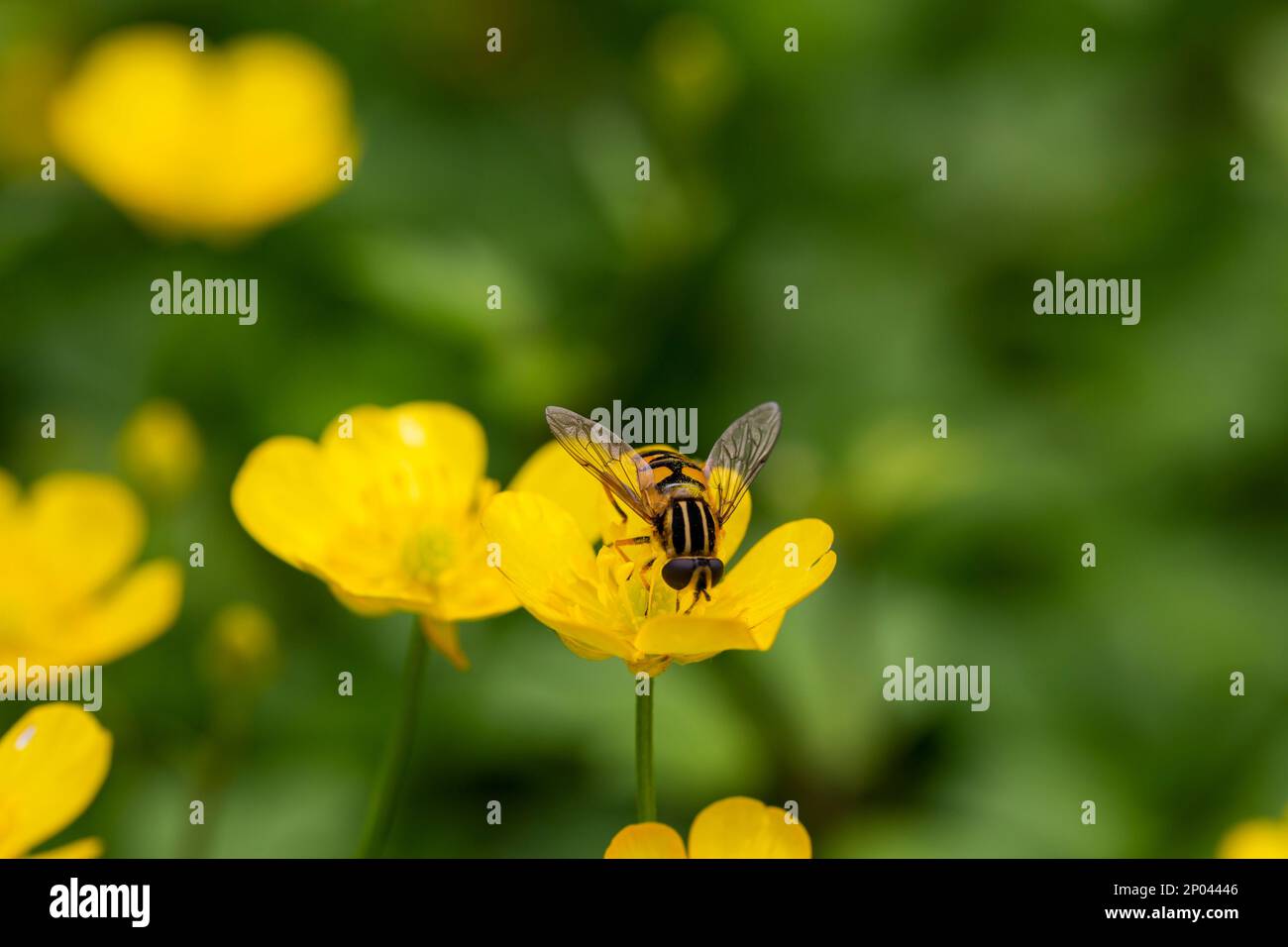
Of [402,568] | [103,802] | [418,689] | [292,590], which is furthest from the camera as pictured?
[292,590]

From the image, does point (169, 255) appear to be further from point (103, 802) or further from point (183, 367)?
point (103, 802)

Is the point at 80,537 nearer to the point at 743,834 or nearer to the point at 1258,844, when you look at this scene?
the point at 743,834

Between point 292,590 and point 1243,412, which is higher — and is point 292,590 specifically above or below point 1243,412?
below

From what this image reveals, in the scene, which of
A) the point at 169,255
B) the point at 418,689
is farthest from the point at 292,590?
the point at 418,689

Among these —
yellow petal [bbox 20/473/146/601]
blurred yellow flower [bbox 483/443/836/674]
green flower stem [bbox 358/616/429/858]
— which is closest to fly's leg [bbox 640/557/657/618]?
blurred yellow flower [bbox 483/443/836/674]

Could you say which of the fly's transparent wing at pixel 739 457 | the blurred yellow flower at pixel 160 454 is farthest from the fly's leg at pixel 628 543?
the blurred yellow flower at pixel 160 454
